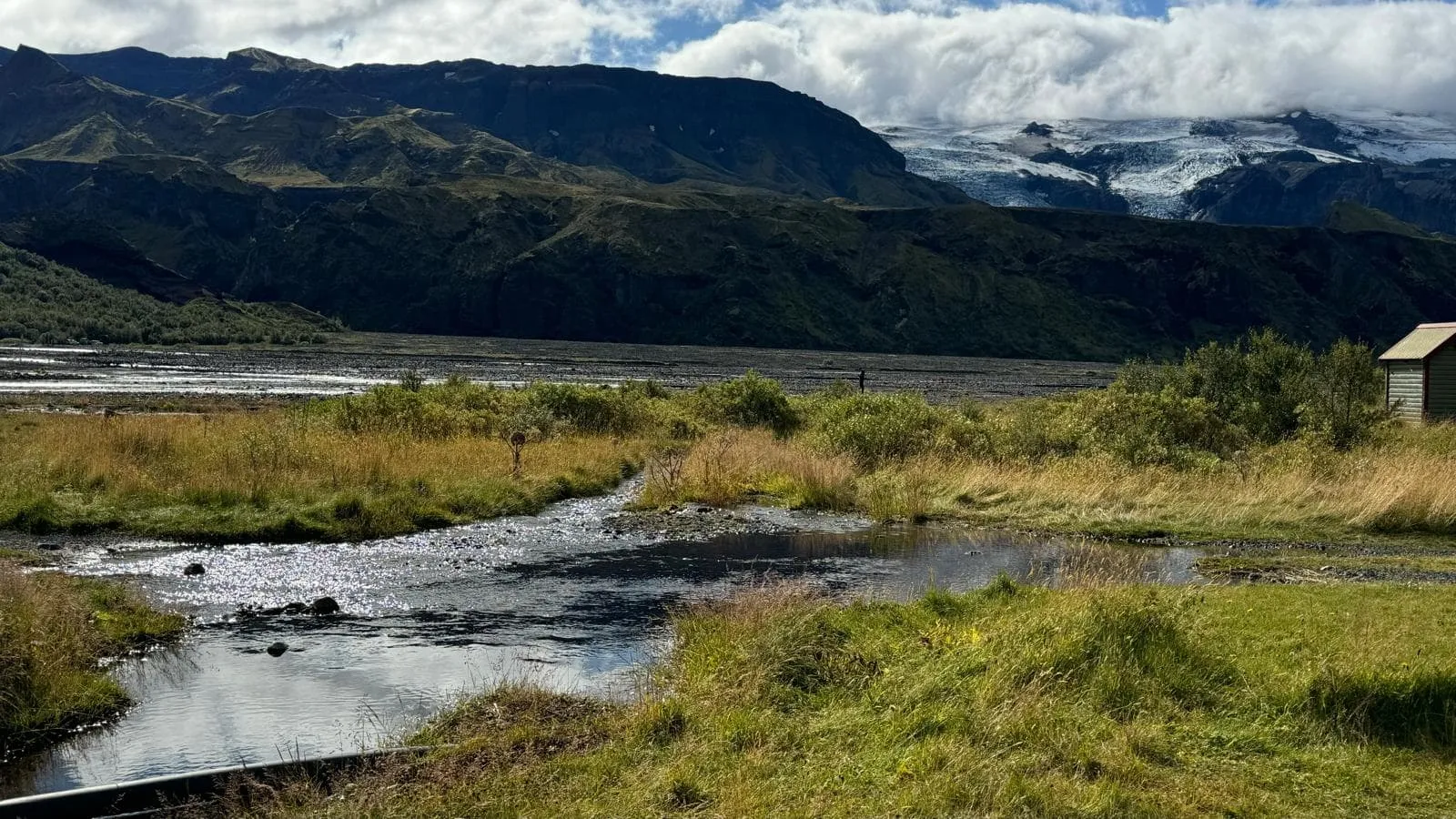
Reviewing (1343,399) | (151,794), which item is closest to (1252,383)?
(1343,399)

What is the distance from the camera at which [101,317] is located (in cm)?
17125

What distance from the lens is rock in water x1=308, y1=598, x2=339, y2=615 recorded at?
1873cm

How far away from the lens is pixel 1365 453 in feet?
116

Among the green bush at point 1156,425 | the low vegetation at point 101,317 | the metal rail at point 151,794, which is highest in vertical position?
the low vegetation at point 101,317

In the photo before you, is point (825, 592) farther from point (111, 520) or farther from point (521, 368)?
point (521, 368)

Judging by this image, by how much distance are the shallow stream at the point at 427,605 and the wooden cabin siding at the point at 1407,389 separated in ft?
88.5

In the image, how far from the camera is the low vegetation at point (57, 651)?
1277 cm

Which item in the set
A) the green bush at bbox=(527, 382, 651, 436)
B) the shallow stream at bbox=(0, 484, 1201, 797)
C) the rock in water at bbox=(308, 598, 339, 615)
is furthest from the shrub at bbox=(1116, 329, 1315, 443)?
the rock in water at bbox=(308, 598, 339, 615)

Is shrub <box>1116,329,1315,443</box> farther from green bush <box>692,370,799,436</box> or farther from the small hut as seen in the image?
green bush <box>692,370,799,436</box>

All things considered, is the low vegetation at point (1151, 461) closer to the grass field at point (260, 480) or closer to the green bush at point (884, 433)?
the green bush at point (884, 433)

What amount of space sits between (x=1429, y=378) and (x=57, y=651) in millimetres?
48510

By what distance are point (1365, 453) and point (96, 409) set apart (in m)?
55.1

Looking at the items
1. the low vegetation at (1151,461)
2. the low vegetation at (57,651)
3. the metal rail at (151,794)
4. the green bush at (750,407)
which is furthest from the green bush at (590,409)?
the metal rail at (151,794)

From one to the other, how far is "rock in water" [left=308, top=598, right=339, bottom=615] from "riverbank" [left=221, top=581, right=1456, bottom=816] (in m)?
6.34
